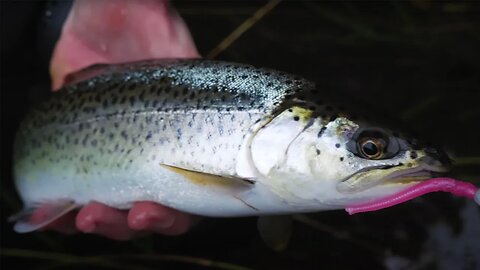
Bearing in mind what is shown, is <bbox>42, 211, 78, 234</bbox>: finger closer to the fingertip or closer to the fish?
the fish

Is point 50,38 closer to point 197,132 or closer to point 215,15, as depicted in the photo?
point 215,15

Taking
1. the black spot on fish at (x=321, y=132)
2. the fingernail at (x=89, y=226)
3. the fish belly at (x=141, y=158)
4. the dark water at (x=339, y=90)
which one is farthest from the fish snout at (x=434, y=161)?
the fingernail at (x=89, y=226)

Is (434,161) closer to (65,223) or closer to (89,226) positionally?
(89,226)

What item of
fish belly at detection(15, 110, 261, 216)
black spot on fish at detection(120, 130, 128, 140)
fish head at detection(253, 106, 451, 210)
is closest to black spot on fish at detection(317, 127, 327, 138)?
fish head at detection(253, 106, 451, 210)

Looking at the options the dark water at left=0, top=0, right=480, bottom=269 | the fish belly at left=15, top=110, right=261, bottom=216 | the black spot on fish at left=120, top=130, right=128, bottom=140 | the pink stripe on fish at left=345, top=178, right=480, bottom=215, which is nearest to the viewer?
the pink stripe on fish at left=345, top=178, right=480, bottom=215

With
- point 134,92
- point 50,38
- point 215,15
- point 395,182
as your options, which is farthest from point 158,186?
point 215,15

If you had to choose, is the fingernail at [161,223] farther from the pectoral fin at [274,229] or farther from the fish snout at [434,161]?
the fish snout at [434,161]
